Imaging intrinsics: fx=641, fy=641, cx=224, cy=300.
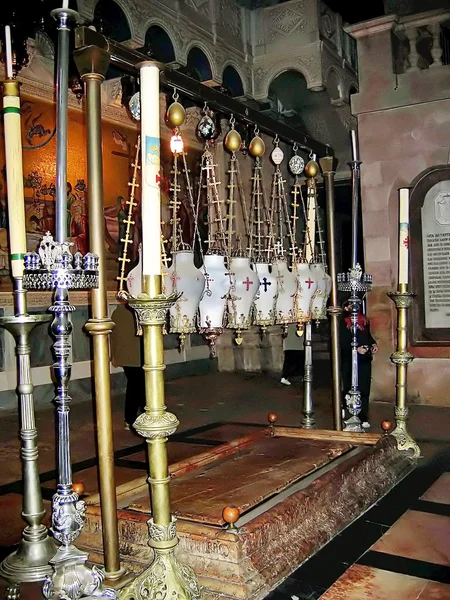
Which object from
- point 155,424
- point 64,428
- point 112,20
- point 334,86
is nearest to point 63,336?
point 64,428

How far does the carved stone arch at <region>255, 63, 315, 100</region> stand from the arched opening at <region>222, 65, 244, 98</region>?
302 millimetres

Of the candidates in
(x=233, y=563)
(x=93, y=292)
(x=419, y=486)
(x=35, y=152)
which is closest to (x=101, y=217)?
(x=93, y=292)

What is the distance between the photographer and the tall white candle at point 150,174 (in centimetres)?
203

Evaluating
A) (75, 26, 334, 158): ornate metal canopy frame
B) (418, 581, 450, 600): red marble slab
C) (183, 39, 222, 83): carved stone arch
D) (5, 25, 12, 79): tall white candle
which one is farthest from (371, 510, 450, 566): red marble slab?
(183, 39, 222, 83): carved stone arch

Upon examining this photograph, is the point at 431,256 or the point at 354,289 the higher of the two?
the point at 431,256

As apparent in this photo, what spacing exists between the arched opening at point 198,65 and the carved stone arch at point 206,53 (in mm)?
36

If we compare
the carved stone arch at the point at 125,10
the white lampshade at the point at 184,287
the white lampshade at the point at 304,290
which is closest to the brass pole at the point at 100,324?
the white lampshade at the point at 184,287

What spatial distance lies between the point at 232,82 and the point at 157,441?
312 inches

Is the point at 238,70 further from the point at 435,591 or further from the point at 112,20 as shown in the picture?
the point at 435,591

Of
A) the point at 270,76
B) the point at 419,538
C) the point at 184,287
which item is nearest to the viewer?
the point at 184,287

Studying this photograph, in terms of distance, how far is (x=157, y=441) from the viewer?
199cm

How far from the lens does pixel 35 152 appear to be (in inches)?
292

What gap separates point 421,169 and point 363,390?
240cm

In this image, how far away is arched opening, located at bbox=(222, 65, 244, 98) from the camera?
894cm
